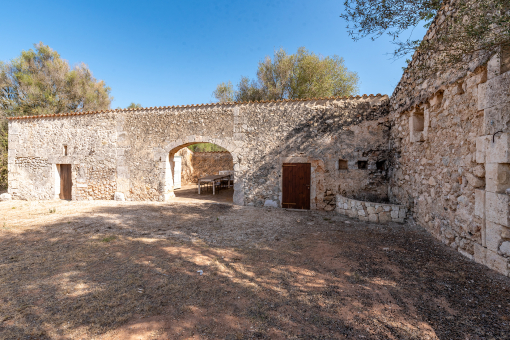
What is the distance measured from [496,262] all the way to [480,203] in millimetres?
771

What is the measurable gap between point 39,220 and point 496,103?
9.68m

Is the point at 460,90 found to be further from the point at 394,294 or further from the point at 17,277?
the point at 17,277

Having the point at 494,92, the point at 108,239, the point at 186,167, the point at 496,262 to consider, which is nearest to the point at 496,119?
the point at 494,92

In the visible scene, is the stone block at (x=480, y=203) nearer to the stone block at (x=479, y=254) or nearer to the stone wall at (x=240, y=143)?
the stone block at (x=479, y=254)

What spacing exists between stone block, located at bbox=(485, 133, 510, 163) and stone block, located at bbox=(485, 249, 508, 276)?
122 centimetres

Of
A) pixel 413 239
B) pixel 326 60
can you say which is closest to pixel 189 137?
pixel 413 239

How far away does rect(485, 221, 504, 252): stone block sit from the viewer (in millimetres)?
2789

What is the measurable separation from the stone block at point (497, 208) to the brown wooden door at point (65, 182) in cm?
1269

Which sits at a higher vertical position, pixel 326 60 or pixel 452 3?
pixel 326 60

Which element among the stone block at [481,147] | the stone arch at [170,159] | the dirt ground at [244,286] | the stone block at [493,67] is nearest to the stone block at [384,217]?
the dirt ground at [244,286]

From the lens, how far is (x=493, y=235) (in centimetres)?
286

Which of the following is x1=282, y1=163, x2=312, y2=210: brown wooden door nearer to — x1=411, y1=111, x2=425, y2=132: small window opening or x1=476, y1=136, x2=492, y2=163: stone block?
x1=411, y1=111, x2=425, y2=132: small window opening

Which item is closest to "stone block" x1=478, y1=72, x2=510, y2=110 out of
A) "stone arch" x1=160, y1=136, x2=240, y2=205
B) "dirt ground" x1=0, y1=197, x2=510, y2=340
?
"dirt ground" x1=0, y1=197, x2=510, y2=340

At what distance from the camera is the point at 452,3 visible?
3.50m
